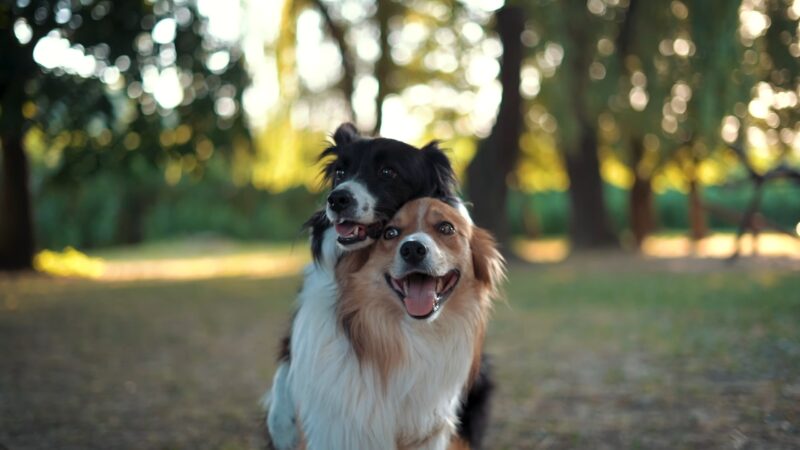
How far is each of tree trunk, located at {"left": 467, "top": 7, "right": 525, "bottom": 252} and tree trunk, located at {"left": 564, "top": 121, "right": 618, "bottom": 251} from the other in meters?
3.46

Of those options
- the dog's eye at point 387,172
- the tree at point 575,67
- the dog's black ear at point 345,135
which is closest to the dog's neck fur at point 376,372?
the dog's eye at point 387,172

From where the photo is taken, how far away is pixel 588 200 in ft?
69.5

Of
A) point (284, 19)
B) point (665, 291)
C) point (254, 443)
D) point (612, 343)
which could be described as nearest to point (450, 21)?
point (284, 19)

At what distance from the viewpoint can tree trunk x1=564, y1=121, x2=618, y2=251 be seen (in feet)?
69.0

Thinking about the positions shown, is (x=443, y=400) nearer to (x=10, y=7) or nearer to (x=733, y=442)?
(x=733, y=442)

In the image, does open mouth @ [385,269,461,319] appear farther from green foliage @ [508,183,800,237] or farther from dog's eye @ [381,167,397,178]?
green foliage @ [508,183,800,237]

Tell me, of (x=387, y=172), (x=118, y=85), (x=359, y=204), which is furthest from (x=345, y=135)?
(x=118, y=85)

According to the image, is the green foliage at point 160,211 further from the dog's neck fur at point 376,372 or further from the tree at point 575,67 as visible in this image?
the dog's neck fur at point 376,372

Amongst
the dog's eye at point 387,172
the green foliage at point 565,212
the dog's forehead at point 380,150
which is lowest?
the green foliage at point 565,212

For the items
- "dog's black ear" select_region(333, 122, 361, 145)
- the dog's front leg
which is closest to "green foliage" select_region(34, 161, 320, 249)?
"dog's black ear" select_region(333, 122, 361, 145)

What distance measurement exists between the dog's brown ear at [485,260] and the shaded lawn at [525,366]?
1676 mm

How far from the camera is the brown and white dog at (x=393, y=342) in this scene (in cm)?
390

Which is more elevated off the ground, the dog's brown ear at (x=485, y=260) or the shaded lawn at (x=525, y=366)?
the dog's brown ear at (x=485, y=260)

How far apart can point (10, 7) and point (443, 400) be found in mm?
5888
